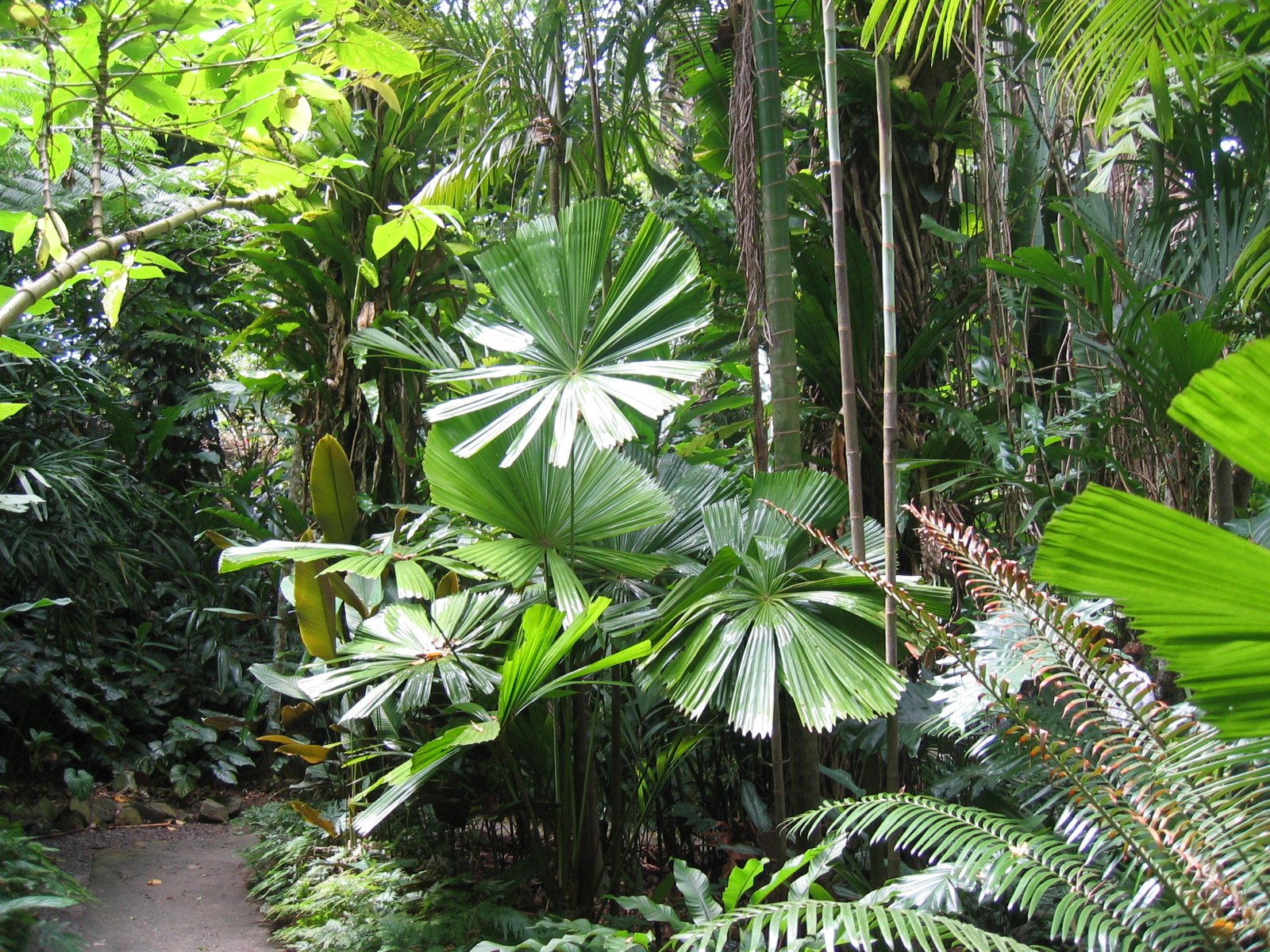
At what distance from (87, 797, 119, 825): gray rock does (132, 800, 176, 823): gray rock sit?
0.10m

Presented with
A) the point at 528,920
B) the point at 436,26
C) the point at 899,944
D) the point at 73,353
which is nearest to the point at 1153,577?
the point at 899,944

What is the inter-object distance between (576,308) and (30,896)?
2441mm

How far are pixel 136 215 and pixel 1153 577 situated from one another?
5.74 meters

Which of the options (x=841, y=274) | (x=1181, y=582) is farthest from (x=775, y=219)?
(x=1181, y=582)

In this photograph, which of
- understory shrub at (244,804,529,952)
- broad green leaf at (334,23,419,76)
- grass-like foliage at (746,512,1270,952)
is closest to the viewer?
grass-like foliage at (746,512,1270,952)

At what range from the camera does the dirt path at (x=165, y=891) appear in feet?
10.5

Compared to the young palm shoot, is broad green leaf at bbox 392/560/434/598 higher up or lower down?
lower down

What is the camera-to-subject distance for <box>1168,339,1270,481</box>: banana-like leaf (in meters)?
0.54

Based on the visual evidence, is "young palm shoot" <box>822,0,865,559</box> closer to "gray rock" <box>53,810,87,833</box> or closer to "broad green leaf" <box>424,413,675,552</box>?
"broad green leaf" <box>424,413,675,552</box>

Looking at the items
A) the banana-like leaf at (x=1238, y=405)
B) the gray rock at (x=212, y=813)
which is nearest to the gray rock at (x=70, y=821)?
the gray rock at (x=212, y=813)

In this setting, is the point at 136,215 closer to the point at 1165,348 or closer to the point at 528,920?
the point at 528,920

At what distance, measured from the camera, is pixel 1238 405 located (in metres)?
0.54

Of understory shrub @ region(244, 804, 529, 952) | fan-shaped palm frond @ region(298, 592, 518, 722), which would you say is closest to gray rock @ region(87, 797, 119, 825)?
understory shrub @ region(244, 804, 529, 952)

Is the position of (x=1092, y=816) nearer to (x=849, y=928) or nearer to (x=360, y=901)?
(x=849, y=928)
